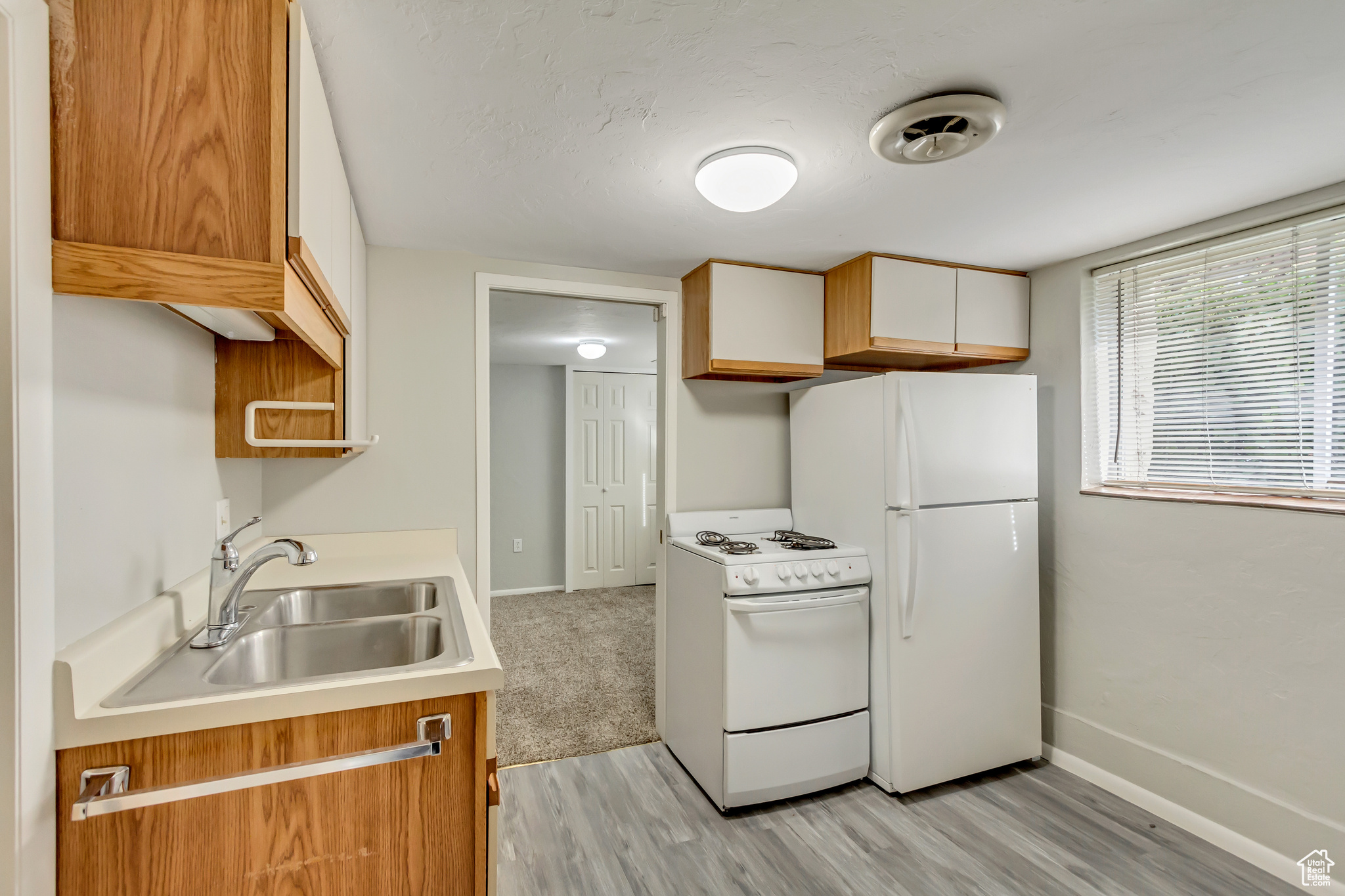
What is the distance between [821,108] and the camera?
4.60 ft

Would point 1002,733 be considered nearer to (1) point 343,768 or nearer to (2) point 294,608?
(1) point 343,768

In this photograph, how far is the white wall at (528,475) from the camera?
212 inches

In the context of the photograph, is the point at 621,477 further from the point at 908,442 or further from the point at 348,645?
the point at 348,645

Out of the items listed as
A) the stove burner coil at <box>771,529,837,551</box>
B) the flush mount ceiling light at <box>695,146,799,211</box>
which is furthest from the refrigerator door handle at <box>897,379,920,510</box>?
the flush mount ceiling light at <box>695,146,799,211</box>

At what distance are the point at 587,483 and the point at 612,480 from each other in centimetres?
24

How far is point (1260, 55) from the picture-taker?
122 cm

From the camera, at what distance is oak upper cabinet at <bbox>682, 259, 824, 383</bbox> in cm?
252

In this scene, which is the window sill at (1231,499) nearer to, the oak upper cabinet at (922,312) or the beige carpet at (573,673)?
the oak upper cabinet at (922,312)

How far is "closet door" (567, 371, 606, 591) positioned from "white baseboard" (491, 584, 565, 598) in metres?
0.18

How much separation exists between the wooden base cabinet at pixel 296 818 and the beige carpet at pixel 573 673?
126 centimetres

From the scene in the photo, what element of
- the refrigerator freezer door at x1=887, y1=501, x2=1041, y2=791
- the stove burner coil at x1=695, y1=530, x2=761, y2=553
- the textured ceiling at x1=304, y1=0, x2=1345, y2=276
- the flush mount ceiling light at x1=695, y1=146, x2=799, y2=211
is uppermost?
the textured ceiling at x1=304, y1=0, x2=1345, y2=276

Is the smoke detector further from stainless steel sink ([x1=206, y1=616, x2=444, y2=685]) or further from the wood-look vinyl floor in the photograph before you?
the wood-look vinyl floor

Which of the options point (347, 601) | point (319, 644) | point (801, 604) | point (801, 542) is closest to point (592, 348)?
point (801, 542)

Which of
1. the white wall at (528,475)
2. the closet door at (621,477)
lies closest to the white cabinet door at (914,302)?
the closet door at (621,477)
